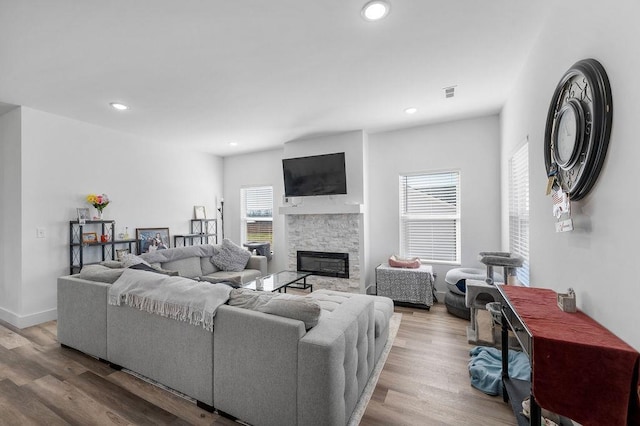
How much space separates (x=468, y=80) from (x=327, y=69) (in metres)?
1.48

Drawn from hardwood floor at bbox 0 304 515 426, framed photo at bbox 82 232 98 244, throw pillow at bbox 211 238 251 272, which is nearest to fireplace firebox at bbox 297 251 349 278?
throw pillow at bbox 211 238 251 272

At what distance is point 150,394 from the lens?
1.97 m

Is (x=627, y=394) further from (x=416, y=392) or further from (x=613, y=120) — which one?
(x=416, y=392)

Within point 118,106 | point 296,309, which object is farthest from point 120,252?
point 296,309

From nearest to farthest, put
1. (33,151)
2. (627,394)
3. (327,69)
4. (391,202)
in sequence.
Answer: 1. (627,394)
2. (327,69)
3. (33,151)
4. (391,202)

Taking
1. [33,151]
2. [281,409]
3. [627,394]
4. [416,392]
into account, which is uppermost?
[33,151]

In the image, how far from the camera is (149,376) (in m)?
2.08

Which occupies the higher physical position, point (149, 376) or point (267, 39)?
point (267, 39)

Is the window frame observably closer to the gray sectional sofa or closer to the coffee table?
the gray sectional sofa

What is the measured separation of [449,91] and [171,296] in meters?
3.35

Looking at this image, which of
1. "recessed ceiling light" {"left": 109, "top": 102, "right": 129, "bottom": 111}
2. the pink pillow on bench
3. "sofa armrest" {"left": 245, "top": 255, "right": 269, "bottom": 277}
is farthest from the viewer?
"sofa armrest" {"left": 245, "top": 255, "right": 269, "bottom": 277}

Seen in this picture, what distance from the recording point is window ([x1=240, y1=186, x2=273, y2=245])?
5.76m

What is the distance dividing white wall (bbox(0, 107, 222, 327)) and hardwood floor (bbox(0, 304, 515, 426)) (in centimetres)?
96

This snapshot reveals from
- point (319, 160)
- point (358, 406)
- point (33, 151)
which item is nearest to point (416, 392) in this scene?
point (358, 406)
